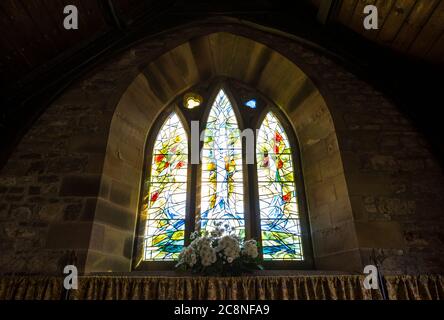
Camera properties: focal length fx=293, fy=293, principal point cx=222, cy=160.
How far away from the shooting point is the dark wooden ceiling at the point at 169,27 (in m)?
3.24

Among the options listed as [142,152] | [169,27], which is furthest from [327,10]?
[142,152]

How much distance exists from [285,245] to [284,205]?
0.51 m

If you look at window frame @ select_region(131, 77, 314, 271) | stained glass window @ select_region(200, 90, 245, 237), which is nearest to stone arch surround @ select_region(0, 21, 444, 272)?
window frame @ select_region(131, 77, 314, 271)

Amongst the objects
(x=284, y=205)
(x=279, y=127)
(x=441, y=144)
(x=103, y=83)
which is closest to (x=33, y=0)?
(x=103, y=83)

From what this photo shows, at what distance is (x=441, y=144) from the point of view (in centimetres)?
329

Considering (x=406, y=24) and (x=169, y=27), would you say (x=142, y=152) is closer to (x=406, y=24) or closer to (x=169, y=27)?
(x=169, y=27)

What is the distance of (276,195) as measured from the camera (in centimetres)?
381

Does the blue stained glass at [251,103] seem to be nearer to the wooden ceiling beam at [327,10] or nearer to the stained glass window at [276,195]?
the stained glass window at [276,195]

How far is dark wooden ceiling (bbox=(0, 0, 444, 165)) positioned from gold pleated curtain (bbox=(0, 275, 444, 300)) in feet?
5.17

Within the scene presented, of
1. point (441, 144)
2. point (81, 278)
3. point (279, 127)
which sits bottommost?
point (81, 278)

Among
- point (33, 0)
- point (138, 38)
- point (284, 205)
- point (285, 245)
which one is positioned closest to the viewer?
point (33, 0)

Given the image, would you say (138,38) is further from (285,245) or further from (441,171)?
(441,171)

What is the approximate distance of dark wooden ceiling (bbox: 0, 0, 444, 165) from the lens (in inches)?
128

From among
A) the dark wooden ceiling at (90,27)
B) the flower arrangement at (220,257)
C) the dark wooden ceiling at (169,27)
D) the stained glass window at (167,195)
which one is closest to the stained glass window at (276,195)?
the flower arrangement at (220,257)
